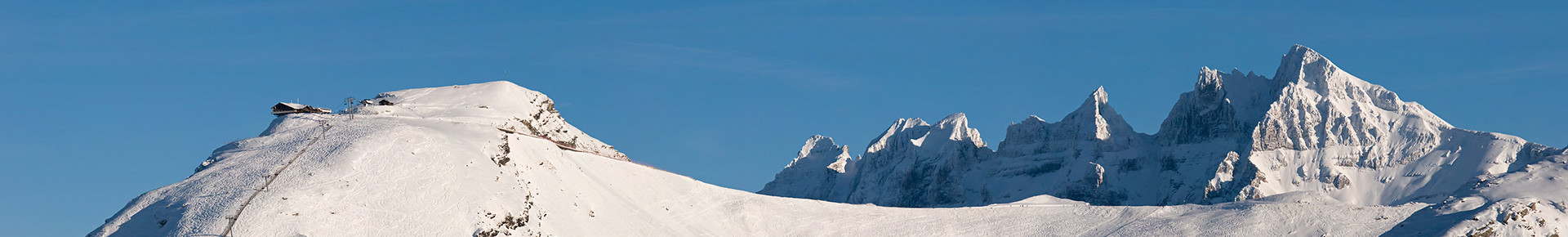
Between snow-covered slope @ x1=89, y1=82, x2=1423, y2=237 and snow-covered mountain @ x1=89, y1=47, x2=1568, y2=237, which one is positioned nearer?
snow-covered slope @ x1=89, y1=82, x2=1423, y2=237

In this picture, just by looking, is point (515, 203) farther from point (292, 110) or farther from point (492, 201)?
point (292, 110)

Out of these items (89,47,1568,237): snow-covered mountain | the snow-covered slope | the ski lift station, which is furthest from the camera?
the ski lift station

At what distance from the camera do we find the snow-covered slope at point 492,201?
113562 mm

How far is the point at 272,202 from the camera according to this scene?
4397 inches

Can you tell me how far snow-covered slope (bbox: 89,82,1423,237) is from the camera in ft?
373

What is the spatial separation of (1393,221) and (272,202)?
107 meters

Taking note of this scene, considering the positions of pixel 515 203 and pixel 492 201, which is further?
pixel 515 203

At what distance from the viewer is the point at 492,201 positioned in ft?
406

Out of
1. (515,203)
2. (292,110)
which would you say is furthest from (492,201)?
(292,110)

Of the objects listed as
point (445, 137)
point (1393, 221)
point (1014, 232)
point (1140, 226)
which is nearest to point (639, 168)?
point (445, 137)

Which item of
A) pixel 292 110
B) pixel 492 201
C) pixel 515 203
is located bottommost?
pixel 492 201

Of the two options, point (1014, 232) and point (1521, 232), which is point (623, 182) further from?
point (1521, 232)

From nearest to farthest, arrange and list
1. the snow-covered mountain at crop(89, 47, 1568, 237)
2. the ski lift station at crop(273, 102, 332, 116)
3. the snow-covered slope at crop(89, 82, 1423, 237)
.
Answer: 1. the snow-covered slope at crop(89, 82, 1423, 237)
2. the snow-covered mountain at crop(89, 47, 1568, 237)
3. the ski lift station at crop(273, 102, 332, 116)

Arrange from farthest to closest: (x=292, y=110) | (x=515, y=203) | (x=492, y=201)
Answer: (x=292, y=110)
(x=515, y=203)
(x=492, y=201)
